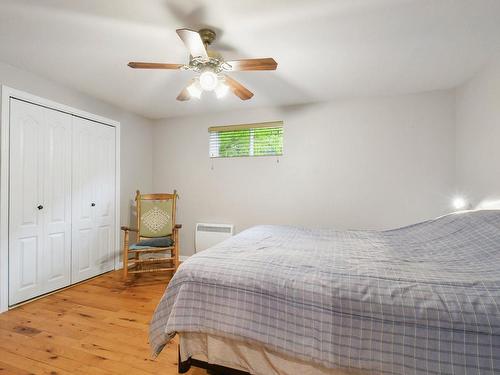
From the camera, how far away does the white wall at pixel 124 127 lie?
7.90 ft

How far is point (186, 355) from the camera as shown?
136 centimetres

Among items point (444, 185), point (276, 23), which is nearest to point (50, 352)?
point (276, 23)

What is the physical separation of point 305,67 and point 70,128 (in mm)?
2624

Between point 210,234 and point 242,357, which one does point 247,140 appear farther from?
point 242,357

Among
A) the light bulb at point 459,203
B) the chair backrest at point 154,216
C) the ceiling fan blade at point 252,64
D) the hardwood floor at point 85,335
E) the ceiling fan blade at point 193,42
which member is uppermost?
the ceiling fan blade at point 193,42

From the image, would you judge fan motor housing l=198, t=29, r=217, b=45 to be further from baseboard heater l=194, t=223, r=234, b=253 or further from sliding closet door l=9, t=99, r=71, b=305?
baseboard heater l=194, t=223, r=234, b=253

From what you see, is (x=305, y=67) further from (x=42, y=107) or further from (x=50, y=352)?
(x=50, y=352)

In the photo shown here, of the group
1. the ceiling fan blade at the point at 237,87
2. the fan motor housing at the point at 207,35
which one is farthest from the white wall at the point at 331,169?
the fan motor housing at the point at 207,35

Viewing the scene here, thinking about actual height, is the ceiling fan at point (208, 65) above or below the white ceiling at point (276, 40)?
below

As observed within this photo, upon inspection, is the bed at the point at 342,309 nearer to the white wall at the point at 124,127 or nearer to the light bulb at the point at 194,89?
the light bulb at the point at 194,89

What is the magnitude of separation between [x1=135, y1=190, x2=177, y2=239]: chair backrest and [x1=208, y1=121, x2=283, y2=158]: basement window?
983 millimetres

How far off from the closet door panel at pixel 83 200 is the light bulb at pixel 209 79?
1983mm

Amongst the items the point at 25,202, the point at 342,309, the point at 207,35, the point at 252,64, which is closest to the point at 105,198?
the point at 25,202

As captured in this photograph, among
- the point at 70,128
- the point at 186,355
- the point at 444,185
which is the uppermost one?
the point at 70,128
